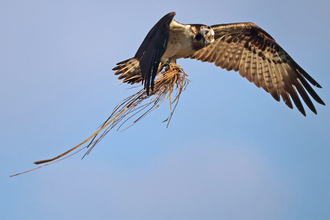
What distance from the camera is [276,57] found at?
6.08 m

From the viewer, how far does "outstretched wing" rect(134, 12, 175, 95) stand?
12.0 ft

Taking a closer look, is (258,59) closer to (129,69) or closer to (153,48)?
(129,69)

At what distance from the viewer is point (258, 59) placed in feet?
20.0

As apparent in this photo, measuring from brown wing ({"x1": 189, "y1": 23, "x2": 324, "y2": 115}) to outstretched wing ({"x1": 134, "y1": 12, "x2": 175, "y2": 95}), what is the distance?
150cm

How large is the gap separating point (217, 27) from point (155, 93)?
1.89 m

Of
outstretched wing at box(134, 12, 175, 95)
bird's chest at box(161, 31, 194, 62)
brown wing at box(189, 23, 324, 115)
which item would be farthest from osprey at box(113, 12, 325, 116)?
outstretched wing at box(134, 12, 175, 95)

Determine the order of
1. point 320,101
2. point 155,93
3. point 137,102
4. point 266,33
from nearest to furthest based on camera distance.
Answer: point 137,102
point 155,93
point 320,101
point 266,33

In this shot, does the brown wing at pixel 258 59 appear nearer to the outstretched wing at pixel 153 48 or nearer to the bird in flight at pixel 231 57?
the bird in flight at pixel 231 57

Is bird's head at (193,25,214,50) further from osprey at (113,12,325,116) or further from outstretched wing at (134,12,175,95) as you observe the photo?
outstretched wing at (134,12,175,95)

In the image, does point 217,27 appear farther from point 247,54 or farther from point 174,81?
point 174,81

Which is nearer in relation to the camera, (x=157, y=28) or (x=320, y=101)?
(x=157, y=28)

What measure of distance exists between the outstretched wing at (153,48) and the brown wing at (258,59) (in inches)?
59.0

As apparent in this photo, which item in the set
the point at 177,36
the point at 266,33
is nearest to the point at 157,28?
the point at 177,36

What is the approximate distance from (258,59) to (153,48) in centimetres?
264
